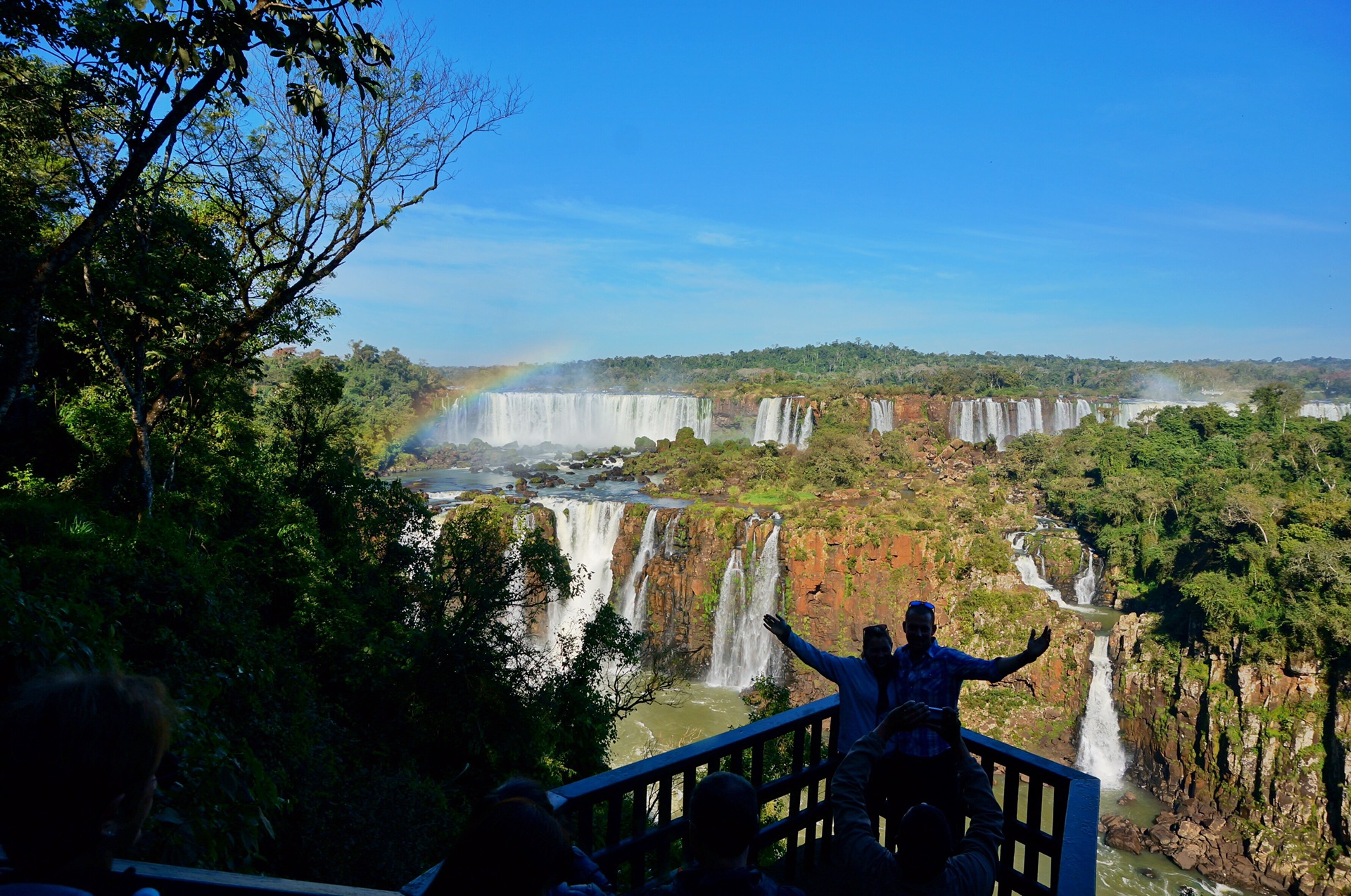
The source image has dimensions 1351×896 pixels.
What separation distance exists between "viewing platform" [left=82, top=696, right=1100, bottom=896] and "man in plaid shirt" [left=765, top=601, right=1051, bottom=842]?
0.50ft

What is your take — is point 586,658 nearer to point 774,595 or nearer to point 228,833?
point 228,833

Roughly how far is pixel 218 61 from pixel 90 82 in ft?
13.8

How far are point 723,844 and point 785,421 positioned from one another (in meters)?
46.1

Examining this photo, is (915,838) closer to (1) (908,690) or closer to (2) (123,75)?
(1) (908,690)

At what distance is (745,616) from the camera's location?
88.0 ft

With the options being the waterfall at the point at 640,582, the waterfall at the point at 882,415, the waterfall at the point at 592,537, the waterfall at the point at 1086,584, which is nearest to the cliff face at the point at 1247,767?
the waterfall at the point at 1086,584

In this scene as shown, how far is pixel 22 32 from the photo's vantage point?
531cm

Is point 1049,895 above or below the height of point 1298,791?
above

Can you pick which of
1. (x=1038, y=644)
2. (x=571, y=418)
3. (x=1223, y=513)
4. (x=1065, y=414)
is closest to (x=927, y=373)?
(x=1065, y=414)

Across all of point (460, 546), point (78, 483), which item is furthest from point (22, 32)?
point (460, 546)

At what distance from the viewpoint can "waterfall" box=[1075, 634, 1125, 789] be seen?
72.7 ft

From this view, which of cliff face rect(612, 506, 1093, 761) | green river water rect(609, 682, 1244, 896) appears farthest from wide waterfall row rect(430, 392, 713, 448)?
green river water rect(609, 682, 1244, 896)

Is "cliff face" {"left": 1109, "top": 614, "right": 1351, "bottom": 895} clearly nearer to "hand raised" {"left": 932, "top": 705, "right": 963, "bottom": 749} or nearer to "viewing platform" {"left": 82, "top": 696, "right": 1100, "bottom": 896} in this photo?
"viewing platform" {"left": 82, "top": 696, "right": 1100, "bottom": 896}

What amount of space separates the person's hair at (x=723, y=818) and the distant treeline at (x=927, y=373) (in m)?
54.3
